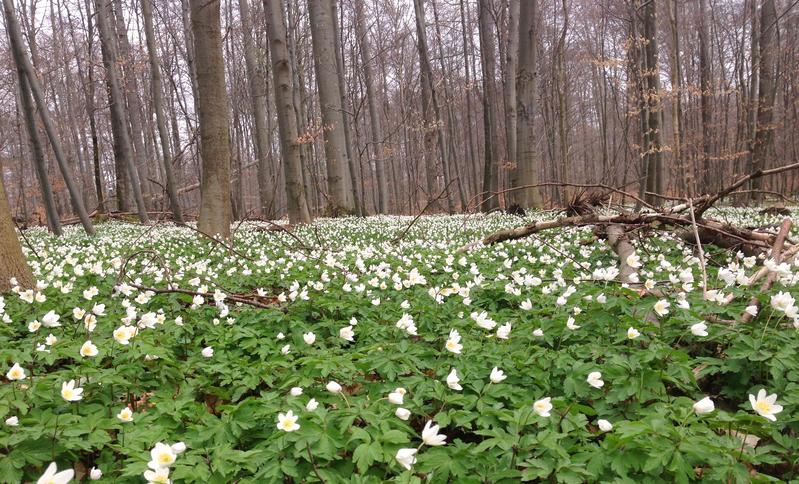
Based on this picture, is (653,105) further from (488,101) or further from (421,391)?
(421,391)

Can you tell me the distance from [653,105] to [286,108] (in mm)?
12007

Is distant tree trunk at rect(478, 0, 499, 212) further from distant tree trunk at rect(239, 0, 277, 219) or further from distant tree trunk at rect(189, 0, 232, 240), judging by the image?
distant tree trunk at rect(189, 0, 232, 240)

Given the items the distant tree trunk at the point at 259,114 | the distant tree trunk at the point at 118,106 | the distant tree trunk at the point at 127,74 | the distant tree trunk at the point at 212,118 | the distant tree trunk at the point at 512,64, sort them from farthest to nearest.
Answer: the distant tree trunk at the point at 259,114
the distant tree trunk at the point at 127,74
the distant tree trunk at the point at 512,64
the distant tree trunk at the point at 118,106
the distant tree trunk at the point at 212,118

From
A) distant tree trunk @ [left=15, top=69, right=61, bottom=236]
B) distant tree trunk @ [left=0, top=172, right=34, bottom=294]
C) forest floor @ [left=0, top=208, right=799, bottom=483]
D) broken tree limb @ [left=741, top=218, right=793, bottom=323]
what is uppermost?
distant tree trunk @ [left=15, top=69, right=61, bottom=236]

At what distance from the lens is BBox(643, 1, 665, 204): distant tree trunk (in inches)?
561

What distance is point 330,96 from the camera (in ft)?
50.4

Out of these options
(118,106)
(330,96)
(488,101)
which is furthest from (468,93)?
(118,106)

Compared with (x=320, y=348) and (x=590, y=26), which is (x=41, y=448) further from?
(x=590, y=26)

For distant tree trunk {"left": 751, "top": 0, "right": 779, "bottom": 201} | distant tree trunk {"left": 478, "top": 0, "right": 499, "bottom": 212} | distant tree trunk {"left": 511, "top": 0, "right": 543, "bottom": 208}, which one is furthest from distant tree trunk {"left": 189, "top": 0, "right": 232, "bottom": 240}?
distant tree trunk {"left": 751, "top": 0, "right": 779, "bottom": 201}

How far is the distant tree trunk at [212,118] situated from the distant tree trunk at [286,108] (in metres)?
3.06

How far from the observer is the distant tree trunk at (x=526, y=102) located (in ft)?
48.2

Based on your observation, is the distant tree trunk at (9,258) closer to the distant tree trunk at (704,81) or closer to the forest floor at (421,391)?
the forest floor at (421,391)

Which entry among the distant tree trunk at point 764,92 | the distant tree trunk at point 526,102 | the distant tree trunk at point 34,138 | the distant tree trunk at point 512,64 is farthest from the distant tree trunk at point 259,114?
the distant tree trunk at point 764,92

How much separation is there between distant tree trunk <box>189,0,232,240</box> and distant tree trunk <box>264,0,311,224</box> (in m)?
3.06
